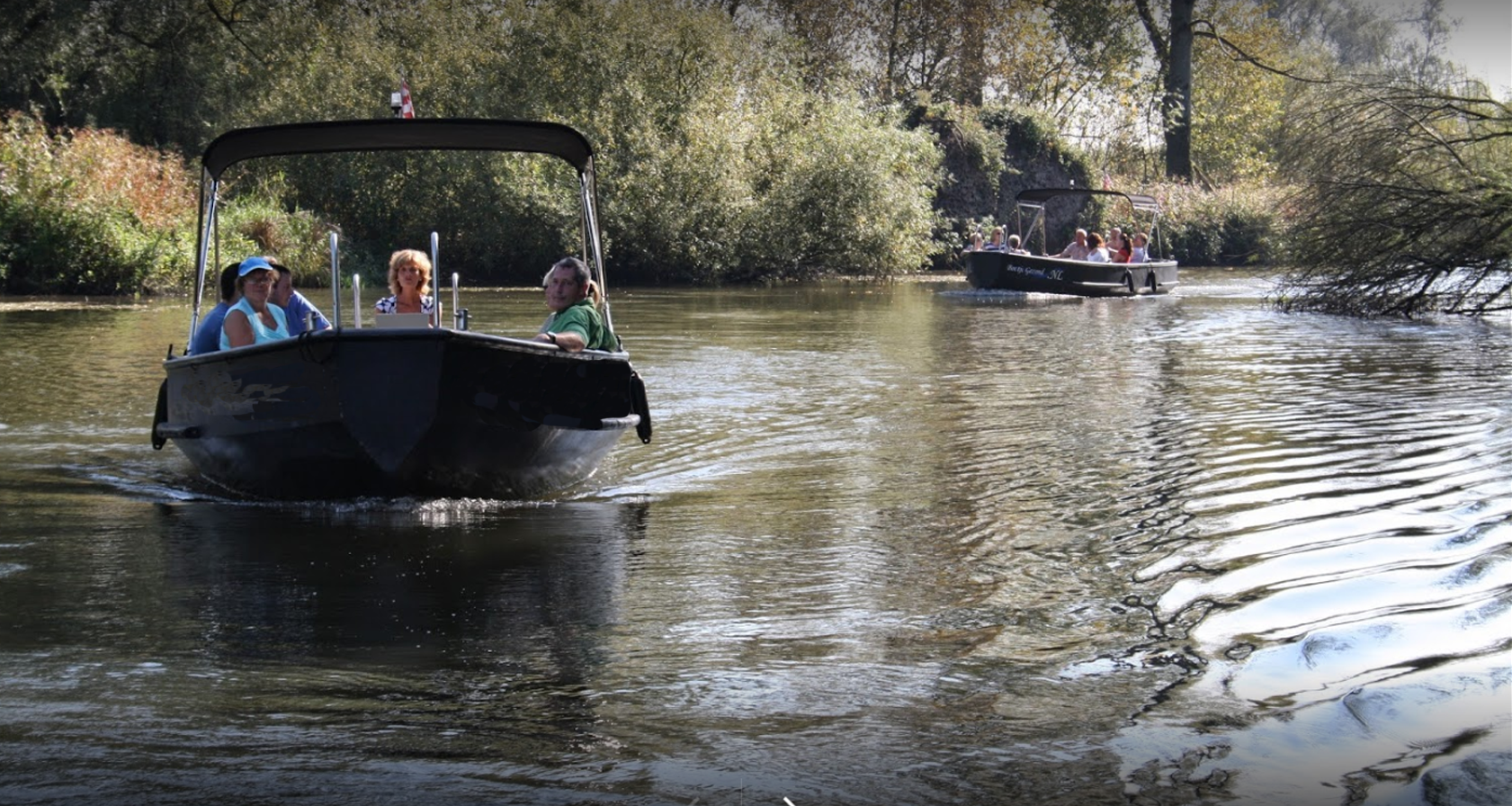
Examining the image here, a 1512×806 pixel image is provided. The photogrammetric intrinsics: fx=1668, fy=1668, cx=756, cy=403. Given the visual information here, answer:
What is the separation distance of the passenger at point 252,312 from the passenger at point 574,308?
1451 millimetres

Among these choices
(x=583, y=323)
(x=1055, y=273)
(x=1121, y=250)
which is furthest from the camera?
(x=1121, y=250)

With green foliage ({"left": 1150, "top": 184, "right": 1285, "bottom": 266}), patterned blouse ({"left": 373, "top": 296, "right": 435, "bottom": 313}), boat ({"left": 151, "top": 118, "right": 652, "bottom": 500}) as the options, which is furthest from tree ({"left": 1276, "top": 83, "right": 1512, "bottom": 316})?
green foliage ({"left": 1150, "top": 184, "right": 1285, "bottom": 266})

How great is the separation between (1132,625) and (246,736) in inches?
120

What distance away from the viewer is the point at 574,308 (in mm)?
9062

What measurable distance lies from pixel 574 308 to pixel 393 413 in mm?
1375

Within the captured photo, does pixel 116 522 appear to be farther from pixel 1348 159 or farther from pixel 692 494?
pixel 1348 159

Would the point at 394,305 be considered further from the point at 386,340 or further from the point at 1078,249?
the point at 1078,249

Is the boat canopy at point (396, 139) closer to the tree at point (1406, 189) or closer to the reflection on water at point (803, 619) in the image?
the reflection on water at point (803, 619)

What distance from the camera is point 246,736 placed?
4.53 m

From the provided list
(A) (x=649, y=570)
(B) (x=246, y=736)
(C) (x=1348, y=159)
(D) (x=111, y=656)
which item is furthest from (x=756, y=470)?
(C) (x=1348, y=159)

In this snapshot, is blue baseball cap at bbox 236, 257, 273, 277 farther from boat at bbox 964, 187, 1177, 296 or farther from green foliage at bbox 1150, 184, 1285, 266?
green foliage at bbox 1150, 184, 1285, 266

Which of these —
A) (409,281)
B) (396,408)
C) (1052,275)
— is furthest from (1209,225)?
(396,408)

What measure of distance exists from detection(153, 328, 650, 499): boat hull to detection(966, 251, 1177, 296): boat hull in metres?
23.6

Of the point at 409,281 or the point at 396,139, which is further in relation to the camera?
the point at 396,139
